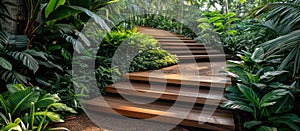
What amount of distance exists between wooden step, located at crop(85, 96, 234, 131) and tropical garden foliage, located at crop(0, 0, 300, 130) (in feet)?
0.59

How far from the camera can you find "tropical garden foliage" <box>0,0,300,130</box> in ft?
5.63

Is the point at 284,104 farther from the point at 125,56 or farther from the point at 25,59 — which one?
the point at 25,59

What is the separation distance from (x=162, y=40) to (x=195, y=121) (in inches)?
131

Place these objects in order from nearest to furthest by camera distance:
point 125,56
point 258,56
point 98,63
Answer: point 258,56
point 98,63
point 125,56

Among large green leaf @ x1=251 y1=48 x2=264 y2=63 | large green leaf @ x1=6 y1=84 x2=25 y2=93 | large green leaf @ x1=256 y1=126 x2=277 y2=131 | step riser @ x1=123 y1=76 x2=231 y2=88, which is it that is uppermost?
large green leaf @ x1=251 y1=48 x2=264 y2=63

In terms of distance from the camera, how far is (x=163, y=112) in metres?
2.18

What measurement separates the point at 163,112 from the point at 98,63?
4.45 ft

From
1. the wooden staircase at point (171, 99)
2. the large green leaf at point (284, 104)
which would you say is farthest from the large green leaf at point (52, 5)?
the large green leaf at point (284, 104)

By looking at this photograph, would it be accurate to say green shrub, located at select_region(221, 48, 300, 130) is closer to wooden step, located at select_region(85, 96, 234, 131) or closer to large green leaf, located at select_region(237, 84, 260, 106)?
large green leaf, located at select_region(237, 84, 260, 106)

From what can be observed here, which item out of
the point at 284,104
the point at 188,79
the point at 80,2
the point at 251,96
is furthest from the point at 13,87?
the point at 284,104

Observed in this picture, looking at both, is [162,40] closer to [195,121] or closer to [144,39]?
[144,39]

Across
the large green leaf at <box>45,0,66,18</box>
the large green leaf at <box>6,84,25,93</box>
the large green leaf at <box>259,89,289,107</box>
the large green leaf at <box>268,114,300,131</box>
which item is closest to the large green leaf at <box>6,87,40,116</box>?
the large green leaf at <box>6,84,25,93</box>

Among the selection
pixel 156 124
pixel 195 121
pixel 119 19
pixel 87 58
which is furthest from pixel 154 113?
pixel 119 19

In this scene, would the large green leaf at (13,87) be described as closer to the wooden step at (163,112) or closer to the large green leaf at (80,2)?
the wooden step at (163,112)
